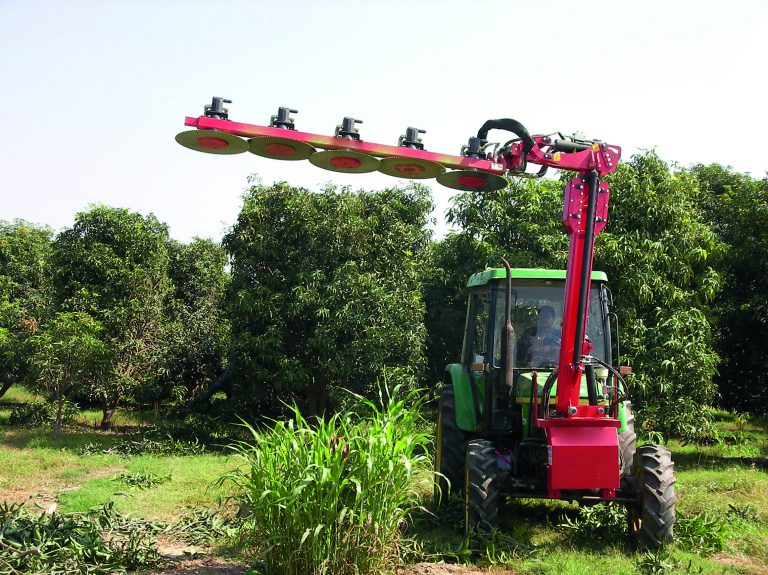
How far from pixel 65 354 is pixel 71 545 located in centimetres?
844

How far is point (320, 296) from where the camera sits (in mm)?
12664

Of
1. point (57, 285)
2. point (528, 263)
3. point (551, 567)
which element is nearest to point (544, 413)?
point (551, 567)

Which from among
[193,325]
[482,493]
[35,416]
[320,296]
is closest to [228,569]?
[482,493]

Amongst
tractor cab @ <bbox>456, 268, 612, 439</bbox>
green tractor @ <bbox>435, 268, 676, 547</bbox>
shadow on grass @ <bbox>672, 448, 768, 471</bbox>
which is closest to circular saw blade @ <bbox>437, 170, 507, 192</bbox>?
green tractor @ <bbox>435, 268, 676, 547</bbox>

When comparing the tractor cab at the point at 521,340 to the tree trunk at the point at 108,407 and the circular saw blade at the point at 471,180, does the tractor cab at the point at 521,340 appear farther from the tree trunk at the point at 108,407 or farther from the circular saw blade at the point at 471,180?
the tree trunk at the point at 108,407

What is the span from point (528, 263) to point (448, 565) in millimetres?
7522

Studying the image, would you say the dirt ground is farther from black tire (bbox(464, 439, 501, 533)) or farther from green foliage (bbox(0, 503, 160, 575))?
black tire (bbox(464, 439, 501, 533))

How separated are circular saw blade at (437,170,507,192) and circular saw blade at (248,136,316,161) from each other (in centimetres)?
116

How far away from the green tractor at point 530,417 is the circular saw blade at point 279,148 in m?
2.04

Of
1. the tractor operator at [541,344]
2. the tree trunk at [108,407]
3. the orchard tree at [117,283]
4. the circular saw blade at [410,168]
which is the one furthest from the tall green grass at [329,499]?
the tree trunk at [108,407]

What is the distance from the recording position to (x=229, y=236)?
1379 cm

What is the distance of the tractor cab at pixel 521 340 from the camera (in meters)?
6.84

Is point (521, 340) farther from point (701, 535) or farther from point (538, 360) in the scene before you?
point (701, 535)

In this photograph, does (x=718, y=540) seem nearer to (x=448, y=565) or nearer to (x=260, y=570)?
(x=448, y=565)
